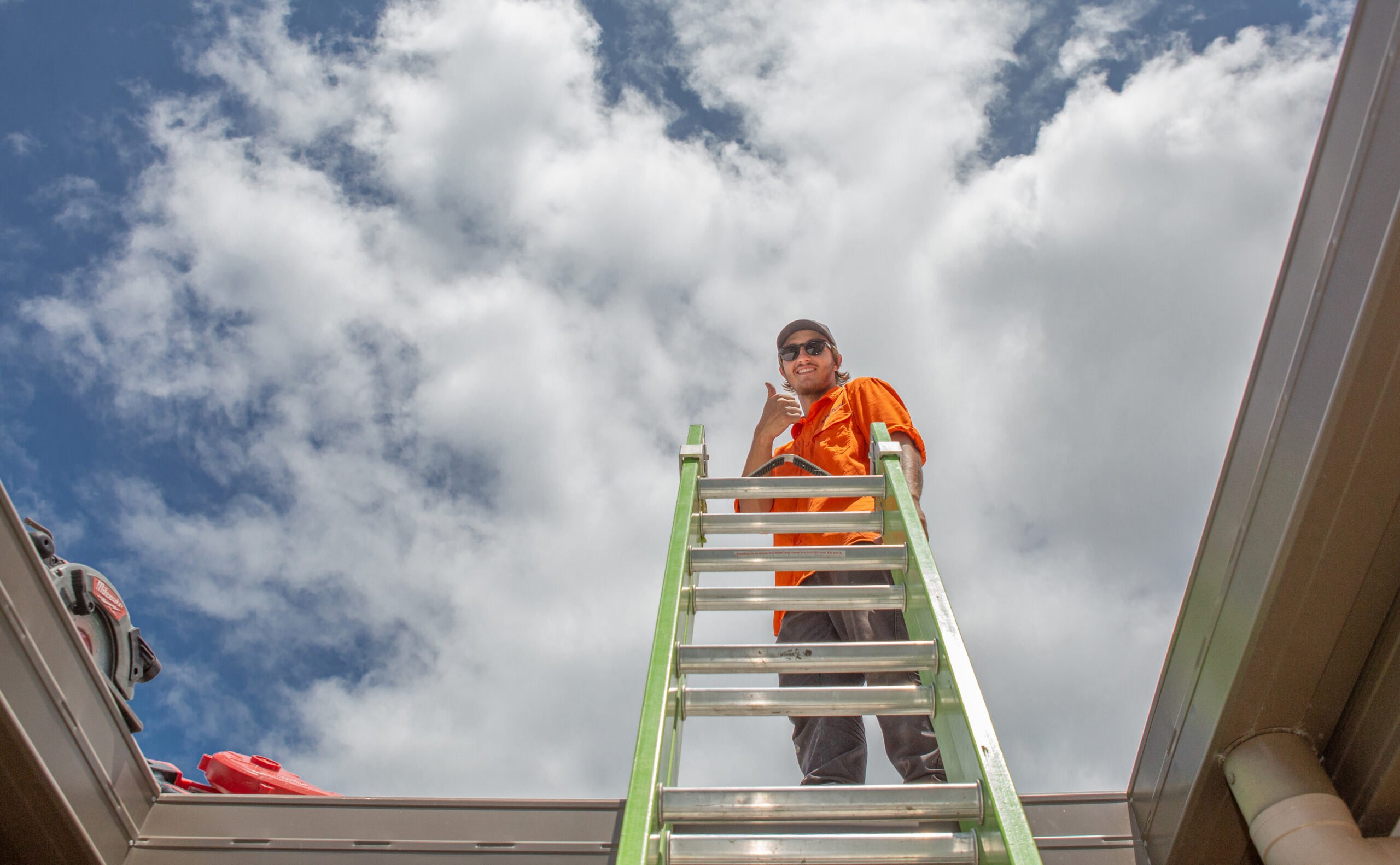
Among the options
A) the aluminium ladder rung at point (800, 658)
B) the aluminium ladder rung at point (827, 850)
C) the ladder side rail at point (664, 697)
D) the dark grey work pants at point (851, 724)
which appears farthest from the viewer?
the dark grey work pants at point (851, 724)

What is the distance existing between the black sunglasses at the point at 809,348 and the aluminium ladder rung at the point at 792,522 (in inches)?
61.6

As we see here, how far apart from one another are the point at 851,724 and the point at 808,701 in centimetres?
83

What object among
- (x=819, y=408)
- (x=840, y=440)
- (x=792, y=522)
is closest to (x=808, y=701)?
(x=792, y=522)

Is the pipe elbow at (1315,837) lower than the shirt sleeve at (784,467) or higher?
lower

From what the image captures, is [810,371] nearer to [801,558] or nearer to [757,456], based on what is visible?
[757,456]

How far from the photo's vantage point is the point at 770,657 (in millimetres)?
2881

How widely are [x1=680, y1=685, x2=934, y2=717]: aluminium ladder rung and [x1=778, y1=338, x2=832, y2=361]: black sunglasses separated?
2522mm

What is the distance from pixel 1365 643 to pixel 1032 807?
1186 mm

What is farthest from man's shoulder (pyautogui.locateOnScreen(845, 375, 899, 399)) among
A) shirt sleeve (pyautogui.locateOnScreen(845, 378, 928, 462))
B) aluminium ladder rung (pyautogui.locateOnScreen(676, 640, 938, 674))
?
aluminium ladder rung (pyautogui.locateOnScreen(676, 640, 938, 674))

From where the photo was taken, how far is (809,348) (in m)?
5.04

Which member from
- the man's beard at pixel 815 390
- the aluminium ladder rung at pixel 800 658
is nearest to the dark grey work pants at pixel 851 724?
the aluminium ladder rung at pixel 800 658

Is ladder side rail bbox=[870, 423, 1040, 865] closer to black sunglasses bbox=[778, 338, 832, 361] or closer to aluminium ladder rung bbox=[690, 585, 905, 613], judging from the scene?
aluminium ladder rung bbox=[690, 585, 905, 613]

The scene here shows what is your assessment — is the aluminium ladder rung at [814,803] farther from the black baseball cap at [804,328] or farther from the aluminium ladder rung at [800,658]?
the black baseball cap at [804,328]

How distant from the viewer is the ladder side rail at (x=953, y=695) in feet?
6.88
